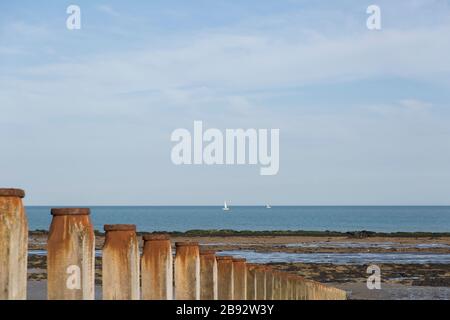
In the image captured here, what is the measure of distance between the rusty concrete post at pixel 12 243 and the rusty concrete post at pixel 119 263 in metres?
0.87

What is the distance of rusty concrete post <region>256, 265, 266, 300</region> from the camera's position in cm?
839

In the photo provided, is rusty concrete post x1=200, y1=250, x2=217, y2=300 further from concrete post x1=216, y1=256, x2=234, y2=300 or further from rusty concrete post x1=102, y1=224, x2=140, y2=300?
rusty concrete post x1=102, y1=224, x2=140, y2=300

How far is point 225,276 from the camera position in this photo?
275 inches

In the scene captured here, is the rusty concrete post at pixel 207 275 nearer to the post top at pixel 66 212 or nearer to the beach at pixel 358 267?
the post top at pixel 66 212

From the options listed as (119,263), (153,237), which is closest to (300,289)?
(153,237)

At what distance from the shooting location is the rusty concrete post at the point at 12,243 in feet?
10.0

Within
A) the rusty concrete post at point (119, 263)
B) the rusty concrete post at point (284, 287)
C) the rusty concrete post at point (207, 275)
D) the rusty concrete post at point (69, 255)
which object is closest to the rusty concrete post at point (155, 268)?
the rusty concrete post at point (119, 263)

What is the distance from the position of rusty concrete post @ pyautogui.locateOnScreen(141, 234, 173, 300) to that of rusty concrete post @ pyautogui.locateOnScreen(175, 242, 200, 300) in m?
0.57

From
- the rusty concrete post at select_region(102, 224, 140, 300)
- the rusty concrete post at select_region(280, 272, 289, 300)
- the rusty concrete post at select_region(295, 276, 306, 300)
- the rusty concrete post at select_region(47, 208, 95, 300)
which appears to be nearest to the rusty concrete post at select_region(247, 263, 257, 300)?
the rusty concrete post at select_region(280, 272, 289, 300)

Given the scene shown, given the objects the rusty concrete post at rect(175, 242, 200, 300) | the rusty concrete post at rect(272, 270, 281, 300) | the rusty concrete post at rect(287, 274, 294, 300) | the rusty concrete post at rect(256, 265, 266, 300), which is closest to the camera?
the rusty concrete post at rect(175, 242, 200, 300)
